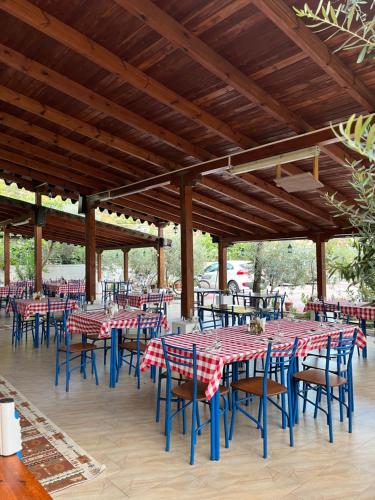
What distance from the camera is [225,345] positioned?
11.5ft

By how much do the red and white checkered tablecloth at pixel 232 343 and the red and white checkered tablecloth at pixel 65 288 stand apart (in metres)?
9.33

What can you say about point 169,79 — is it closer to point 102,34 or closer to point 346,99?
point 102,34

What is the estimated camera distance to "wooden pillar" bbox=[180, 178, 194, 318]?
23.2 feet

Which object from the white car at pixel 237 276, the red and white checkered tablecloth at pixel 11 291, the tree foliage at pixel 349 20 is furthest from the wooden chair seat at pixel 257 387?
the white car at pixel 237 276

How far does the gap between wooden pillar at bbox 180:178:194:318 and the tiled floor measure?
2637 mm

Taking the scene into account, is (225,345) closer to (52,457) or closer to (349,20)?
(52,457)

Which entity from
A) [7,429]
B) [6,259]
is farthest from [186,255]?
[6,259]

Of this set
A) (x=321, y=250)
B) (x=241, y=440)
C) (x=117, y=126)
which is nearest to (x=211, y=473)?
(x=241, y=440)

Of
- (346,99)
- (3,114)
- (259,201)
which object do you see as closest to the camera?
(346,99)

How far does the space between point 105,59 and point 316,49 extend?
2097 mm

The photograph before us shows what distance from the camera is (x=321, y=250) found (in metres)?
10.7

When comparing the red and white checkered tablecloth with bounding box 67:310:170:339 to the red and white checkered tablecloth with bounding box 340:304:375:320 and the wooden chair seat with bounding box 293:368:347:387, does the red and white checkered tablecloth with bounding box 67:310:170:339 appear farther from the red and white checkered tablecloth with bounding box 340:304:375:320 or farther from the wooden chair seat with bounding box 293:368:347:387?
the red and white checkered tablecloth with bounding box 340:304:375:320

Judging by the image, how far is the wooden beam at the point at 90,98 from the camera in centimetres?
451

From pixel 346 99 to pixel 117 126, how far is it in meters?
3.32
